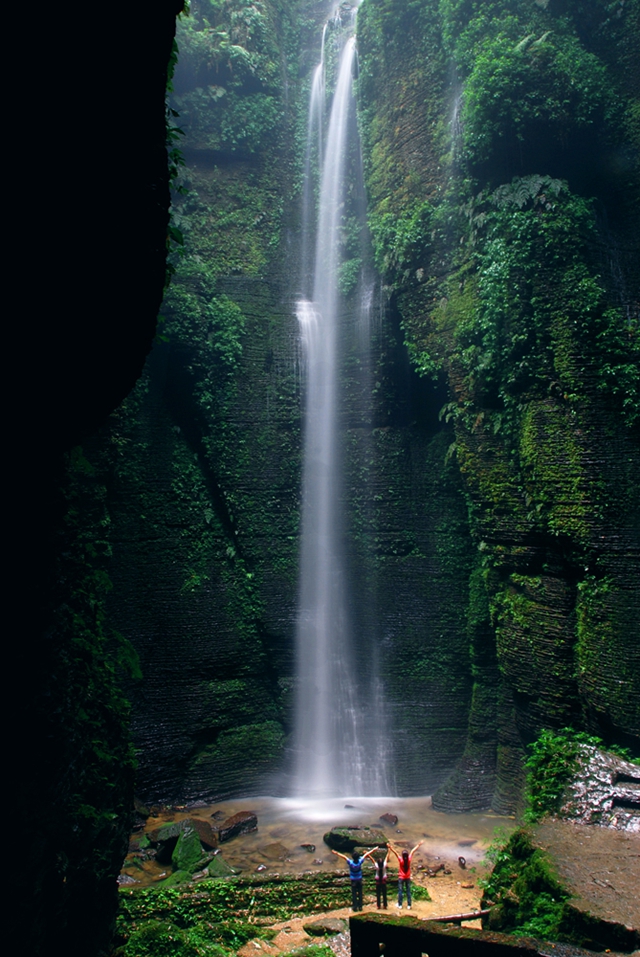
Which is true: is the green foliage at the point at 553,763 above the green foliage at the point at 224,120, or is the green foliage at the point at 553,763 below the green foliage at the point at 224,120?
below

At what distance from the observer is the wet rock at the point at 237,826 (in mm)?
9344

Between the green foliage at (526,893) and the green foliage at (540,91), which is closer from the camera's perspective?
the green foliage at (526,893)

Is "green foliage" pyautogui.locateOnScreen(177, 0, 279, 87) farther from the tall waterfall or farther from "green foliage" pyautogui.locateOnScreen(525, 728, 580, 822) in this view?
"green foliage" pyautogui.locateOnScreen(525, 728, 580, 822)

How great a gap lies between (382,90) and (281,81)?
421 cm

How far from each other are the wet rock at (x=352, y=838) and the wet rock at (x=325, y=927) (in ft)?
5.89

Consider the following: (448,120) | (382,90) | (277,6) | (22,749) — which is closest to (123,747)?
(22,749)

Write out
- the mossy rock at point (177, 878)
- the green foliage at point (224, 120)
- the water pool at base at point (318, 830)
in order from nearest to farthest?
the mossy rock at point (177, 878) → the water pool at base at point (318, 830) → the green foliage at point (224, 120)

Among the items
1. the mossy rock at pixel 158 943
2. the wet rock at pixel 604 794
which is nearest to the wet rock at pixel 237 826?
the mossy rock at pixel 158 943

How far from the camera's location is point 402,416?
12922mm

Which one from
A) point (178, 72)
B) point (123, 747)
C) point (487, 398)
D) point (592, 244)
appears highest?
point (178, 72)

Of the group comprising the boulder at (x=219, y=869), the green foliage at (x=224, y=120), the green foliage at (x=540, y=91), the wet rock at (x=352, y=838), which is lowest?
the boulder at (x=219, y=869)

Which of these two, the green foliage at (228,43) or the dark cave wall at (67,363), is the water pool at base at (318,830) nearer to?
the dark cave wall at (67,363)

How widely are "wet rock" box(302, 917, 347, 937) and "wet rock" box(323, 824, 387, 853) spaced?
5.89ft

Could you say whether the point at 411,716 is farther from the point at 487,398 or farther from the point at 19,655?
the point at 19,655
